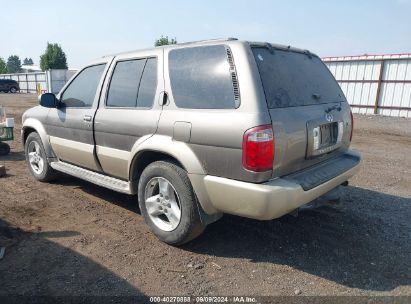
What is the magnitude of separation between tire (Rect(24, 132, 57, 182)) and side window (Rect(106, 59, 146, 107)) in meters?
1.88

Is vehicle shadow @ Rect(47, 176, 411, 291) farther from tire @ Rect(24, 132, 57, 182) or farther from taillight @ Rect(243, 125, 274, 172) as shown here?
tire @ Rect(24, 132, 57, 182)

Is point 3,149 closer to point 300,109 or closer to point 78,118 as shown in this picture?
point 78,118

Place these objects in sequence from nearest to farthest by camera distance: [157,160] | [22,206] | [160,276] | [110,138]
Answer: [160,276]
[157,160]
[110,138]
[22,206]

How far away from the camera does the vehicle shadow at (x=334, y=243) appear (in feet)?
9.87

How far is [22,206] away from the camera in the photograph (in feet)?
14.6

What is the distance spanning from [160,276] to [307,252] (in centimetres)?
144

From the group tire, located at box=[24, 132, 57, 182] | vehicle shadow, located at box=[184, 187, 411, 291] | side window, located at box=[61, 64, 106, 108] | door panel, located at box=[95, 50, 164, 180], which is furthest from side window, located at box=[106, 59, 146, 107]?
tire, located at box=[24, 132, 57, 182]

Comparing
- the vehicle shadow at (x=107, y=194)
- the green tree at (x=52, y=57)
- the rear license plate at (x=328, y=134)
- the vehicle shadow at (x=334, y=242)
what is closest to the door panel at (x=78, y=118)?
the vehicle shadow at (x=107, y=194)

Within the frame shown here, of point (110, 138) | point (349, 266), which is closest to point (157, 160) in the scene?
point (110, 138)

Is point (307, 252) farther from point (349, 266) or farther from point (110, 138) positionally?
point (110, 138)

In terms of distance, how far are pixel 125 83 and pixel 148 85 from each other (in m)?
0.45

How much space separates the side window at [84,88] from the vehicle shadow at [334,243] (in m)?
2.25

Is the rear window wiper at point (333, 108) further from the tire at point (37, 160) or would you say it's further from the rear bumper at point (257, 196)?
the tire at point (37, 160)

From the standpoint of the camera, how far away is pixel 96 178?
4246 millimetres
